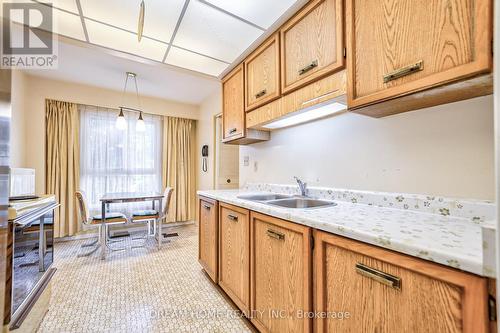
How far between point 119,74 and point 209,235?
2.78 m

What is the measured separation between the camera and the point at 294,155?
1.94 m

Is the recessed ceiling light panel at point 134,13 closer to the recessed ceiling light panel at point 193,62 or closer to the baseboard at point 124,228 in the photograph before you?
the recessed ceiling light panel at point 193,62

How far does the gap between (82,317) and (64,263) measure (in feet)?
4.54

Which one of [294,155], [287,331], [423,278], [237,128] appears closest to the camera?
[423,278]

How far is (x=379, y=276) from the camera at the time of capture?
713 millimetres

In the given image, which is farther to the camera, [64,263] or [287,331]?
[64,263]

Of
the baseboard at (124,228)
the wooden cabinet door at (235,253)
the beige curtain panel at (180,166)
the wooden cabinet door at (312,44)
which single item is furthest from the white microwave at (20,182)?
the wooden cabinet door at (312,44)

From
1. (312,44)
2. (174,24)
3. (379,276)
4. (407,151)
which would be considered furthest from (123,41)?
(379,276)

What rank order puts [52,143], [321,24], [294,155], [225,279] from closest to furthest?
1. [321,24]
2. [225,279]
3. [294,155]
4. [52,143]

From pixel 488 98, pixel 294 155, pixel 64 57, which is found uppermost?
pixel 64 57

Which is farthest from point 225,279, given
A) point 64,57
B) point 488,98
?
point 64,57

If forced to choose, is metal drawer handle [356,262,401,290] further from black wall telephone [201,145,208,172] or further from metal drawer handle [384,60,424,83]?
black wall telephone [201,145,208,172]

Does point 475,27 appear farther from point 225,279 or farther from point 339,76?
point 225,279

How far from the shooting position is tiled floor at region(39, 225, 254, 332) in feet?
4.83
